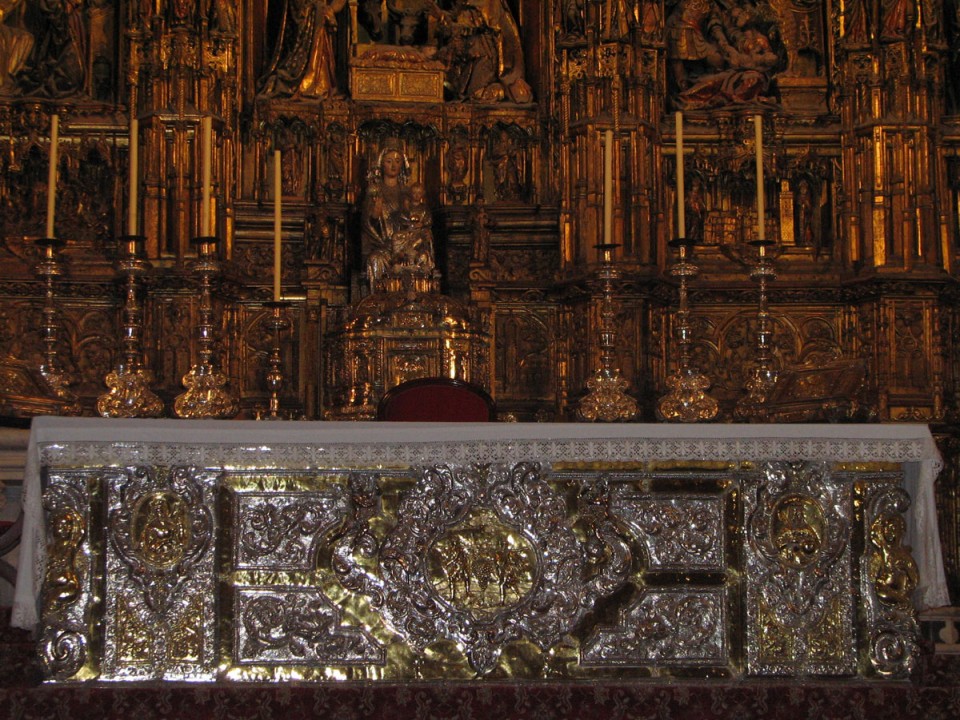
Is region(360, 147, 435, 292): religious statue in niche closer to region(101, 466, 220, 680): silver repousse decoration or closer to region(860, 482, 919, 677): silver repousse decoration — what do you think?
region(101, 466, 220, 680): silver repousse decoration

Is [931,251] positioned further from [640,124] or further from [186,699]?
[186,699]

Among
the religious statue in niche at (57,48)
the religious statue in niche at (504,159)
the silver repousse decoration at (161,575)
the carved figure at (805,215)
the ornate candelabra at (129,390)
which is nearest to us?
the silver repousse decoration at (161,575)

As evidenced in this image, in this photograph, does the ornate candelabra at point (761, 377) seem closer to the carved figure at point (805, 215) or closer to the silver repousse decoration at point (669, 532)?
the silver repousse decoration at point (669, 532)

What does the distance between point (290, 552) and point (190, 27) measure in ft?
18.3

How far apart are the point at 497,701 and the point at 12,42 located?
6833mm

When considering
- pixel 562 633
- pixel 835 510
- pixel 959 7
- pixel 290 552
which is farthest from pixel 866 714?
pixel 959 7

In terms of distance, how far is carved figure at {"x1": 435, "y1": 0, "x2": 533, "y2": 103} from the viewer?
10.7 metres

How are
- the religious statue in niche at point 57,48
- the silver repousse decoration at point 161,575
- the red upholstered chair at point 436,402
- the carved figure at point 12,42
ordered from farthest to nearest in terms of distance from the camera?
the religious statue in niche at point 57,48 < the carved figure at point 12,42 < the red upholstered chair at point 436,402 < the silver repousse decoration at point 161,575

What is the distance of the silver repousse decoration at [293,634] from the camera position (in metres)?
5.69

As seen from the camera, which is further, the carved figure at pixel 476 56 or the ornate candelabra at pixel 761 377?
the carved figure at pixel 476 56

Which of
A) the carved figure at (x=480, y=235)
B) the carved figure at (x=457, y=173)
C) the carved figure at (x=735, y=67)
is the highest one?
the carved figure at (x=735, y=67)

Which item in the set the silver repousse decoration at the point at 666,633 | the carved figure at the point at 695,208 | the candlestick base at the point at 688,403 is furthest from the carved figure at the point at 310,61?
the silver repousse decoration at the point at 666,633

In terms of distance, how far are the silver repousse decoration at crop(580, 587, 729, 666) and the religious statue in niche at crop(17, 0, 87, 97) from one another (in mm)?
6593

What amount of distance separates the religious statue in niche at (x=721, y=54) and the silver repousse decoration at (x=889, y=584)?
527 centimetres
